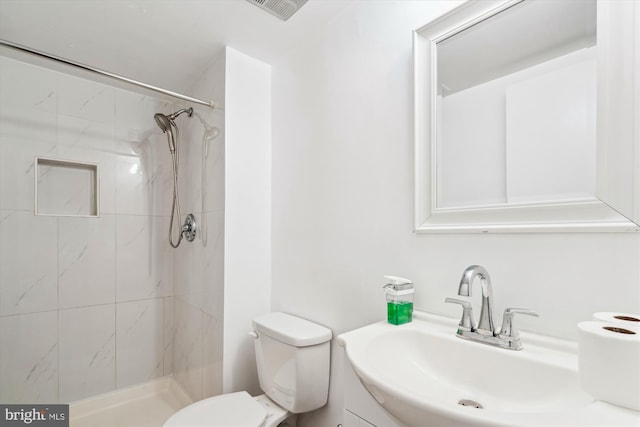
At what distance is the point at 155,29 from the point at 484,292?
1814 mm

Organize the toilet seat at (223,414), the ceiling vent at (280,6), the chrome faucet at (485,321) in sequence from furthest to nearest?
the ceiling vent at (280,6)
the toilet seat at (223,414)
the chrome faucet at (485,321)

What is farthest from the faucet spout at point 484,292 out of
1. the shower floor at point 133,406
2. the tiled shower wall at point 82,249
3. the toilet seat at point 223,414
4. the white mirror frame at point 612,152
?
the shower floor at point 133,406

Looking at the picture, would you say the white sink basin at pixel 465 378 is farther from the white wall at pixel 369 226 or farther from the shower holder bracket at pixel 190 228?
the shower holder bracket at pixel 190 228

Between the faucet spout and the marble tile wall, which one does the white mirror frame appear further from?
the marble tile wall

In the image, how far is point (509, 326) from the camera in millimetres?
804

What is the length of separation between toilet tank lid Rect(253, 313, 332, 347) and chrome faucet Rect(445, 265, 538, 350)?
2.07 feet

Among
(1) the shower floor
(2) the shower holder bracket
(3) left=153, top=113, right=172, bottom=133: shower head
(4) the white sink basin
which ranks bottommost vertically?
(1) the shower floor

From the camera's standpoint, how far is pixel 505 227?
0.87 meters

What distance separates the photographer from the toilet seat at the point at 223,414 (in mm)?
1227

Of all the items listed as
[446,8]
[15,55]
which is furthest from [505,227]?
[15,55]

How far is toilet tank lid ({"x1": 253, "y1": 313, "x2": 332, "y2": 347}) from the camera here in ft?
4.32

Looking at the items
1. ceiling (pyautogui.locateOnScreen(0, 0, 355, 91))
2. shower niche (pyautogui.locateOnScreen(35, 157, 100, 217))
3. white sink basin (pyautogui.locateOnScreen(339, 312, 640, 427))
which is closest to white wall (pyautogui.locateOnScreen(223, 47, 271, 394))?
ceiling (pyautogui.locateOnScreen(0, 0, 355, 91))

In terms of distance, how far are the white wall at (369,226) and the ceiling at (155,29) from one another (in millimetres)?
119

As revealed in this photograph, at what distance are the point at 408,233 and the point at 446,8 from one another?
0.75 metres
